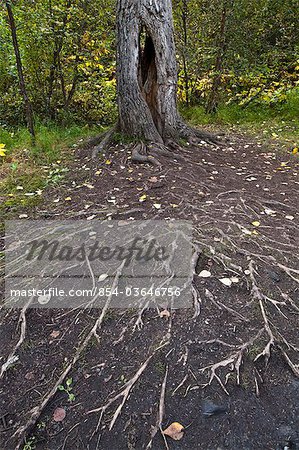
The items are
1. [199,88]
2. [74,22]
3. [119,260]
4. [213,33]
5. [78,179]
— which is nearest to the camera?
[119,260]

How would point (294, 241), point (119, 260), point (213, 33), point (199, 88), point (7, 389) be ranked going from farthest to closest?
point (199, 88) < point (213, 33) < point (294, 241) < point (119, 260) < point (7, 389)

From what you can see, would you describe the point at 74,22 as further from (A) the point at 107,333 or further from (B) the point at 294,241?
(A) the point at 107,333

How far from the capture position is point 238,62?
7.11 m

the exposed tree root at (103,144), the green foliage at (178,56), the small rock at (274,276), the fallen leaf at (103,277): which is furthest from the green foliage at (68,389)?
the green foliage at (178,56)

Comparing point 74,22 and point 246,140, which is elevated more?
point 74,22

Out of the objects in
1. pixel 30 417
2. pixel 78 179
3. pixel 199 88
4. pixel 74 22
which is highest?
pixel 74 22

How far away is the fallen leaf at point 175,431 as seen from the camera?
136 cm

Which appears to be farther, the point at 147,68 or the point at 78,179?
the point at 147,68

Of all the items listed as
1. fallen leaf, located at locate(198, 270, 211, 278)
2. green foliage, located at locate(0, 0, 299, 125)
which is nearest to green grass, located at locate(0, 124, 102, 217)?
green foliage, located at locate(0, 0, 299, 125)

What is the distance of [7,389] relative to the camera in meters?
1.60

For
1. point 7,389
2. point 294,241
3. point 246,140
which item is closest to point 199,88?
point 246,140

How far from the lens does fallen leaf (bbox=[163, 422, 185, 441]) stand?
1.36m

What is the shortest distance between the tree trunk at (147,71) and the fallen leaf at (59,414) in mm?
3487

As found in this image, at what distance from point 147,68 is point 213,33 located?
3.66 meters
